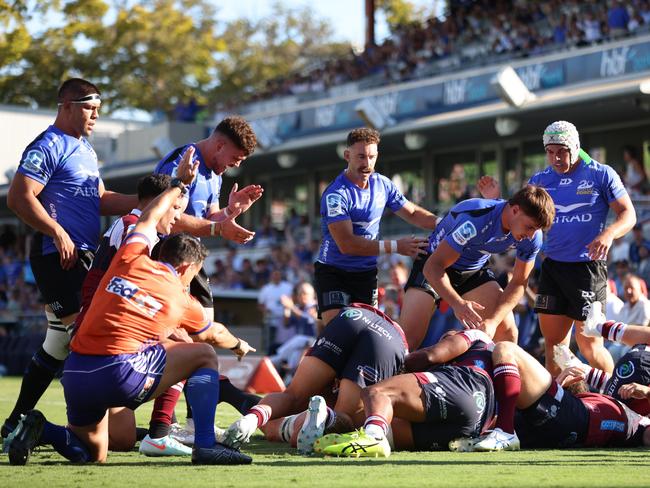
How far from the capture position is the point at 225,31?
55.1 m

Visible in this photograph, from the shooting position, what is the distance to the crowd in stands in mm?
21844

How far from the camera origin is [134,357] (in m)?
6.31

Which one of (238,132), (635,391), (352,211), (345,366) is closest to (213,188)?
(238,132)

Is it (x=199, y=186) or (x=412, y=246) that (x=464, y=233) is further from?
(x=199, y=186)

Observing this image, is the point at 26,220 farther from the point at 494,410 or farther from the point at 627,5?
the point at 627,5

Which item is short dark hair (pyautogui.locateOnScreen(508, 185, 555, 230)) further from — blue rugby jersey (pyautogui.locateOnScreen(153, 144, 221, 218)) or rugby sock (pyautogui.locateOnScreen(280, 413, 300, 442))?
blue rugby jersey (pyautogui.locateOnScreen(153, 144, 221, 218))

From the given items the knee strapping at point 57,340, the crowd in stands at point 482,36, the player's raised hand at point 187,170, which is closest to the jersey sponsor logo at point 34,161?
the knee strapping at point 57,340

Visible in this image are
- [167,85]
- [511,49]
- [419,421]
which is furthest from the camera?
[167,85]

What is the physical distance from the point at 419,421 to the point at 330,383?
76 centimetres

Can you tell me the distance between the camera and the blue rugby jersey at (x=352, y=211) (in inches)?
366

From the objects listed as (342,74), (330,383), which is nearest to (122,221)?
(330,383)

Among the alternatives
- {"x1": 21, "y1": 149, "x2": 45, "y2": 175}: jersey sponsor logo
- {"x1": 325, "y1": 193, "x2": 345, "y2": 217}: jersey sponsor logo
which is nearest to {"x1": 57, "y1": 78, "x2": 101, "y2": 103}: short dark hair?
{"x1": 21, "y1": 149, "x2": 45, "y2": 175}: jersey sponsor logo

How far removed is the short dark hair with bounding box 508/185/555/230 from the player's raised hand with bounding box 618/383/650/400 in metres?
1.20

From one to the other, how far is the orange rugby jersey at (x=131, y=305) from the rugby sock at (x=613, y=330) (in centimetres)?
363
